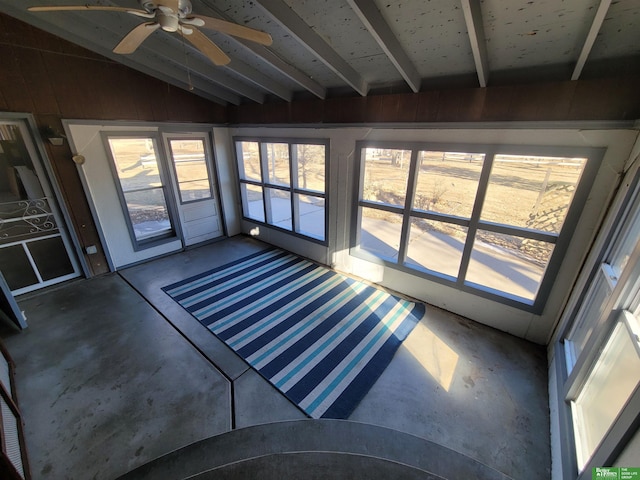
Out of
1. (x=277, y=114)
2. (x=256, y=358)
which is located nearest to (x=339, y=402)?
(x=256, y=358)

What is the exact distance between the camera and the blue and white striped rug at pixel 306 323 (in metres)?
2.38

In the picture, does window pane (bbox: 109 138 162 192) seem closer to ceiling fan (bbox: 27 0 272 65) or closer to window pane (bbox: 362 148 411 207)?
ceiling fan (bbox: 27 0 272 65)

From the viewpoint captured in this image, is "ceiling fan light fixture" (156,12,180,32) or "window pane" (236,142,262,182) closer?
"ceiling fan light fixture" (156,12,180,32)

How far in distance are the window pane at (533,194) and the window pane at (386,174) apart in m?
1.10

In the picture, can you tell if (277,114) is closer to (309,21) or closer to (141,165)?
(309,21)

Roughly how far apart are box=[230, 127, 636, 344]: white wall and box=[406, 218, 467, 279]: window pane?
51 cm

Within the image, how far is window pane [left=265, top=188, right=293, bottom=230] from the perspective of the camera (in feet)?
16.3

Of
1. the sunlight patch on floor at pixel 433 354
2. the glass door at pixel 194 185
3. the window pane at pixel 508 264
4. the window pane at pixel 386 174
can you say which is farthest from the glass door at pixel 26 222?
the window pane at pixel 508 264

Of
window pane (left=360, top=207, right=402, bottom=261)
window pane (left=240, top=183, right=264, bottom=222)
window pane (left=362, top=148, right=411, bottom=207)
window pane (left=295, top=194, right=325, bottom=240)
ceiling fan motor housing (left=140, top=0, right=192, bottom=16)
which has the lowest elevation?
window pane (left=360, top=207, right=402, bottom=261)

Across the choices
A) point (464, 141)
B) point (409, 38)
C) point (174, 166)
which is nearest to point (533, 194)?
point (464, 141)

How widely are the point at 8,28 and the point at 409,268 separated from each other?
5.46 meters

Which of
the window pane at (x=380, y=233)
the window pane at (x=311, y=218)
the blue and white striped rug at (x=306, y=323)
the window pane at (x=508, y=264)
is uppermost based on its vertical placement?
the window pane at (x=311, y=218)

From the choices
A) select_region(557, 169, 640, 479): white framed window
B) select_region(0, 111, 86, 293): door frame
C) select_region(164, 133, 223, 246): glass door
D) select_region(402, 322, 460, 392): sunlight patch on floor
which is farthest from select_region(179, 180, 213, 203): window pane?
select_region(557, 169, 640, 479): white framed window

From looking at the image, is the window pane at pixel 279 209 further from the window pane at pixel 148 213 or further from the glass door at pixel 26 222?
the glass door at pixel 26 222
